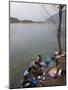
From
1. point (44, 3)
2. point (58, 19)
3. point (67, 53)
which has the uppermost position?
point (44, 3)

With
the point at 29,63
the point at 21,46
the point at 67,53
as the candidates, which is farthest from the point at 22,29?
the point at 67,53

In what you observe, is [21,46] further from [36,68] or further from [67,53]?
[67,53]

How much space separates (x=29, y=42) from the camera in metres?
2.07

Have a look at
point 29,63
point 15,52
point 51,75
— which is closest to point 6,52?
point 15,52

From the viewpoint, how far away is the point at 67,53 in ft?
7.11

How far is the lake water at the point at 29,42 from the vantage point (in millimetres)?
2035

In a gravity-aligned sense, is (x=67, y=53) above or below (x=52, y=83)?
above

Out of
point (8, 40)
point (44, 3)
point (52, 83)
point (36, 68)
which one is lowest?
point (52, 83)

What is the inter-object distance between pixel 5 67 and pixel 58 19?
2.31 ft

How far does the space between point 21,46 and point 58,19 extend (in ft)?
1.51

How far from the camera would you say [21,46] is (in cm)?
206

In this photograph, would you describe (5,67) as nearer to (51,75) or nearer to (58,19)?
(51,75)

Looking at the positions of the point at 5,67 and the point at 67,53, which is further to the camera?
the point at 67,53

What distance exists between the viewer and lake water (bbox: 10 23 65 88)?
2035mm
